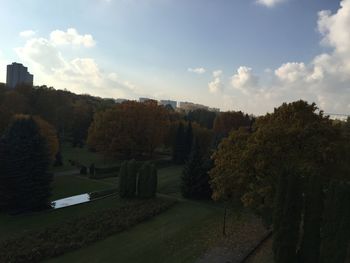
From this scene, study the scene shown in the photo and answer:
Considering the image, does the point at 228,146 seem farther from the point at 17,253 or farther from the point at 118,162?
the point at 118,162

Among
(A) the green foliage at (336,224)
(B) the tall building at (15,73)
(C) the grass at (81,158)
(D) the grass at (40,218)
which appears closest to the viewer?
(A) the green foliage at (336,224)

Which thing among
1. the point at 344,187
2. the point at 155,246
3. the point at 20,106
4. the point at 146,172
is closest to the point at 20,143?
the point at 146,172

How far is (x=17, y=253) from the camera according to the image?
68.5 ft

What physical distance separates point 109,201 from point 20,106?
35.7 meters

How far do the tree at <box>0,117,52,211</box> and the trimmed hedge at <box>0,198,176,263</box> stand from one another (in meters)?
5.60

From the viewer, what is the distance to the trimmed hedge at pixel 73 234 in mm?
21141

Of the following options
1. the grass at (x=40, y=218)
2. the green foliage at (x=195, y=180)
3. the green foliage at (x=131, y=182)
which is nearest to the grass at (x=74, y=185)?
the green foliage at (x=131, y=182)

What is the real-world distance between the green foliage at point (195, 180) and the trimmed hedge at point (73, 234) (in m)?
3.60

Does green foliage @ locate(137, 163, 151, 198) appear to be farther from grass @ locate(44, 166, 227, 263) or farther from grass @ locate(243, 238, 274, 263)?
grass @ locate(243, 238, 274, 263)

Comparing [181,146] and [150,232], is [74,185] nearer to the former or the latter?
[150,232]

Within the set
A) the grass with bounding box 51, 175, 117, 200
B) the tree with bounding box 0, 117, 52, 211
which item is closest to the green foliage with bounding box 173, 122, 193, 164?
the grass with bounding box 51, 175, 117, 200

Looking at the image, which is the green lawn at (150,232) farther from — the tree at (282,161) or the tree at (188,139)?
the tree at (188,139)

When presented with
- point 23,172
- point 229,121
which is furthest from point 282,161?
point 229,121

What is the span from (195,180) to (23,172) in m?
15.4
